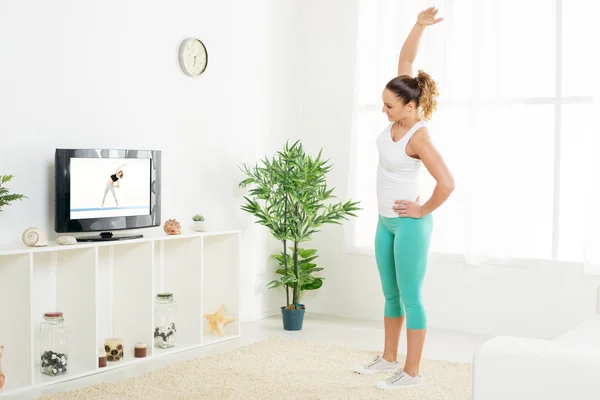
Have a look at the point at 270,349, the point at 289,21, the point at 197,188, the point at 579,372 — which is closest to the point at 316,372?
the point at 270,349

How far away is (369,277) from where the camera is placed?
527cm

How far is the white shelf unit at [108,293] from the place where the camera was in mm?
3324

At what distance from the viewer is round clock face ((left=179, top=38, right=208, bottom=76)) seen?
448 cm

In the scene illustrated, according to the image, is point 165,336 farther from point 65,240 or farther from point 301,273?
point 301,273

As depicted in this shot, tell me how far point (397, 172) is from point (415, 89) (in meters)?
0.39

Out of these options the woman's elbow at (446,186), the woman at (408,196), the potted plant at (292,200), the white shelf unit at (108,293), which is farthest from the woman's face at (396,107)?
the white shelf unit at (108,293)

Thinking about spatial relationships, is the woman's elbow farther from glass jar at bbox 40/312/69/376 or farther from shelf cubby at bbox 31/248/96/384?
glass jar at bbox 40/312/69/376

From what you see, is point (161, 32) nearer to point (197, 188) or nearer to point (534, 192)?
point (197, 188)

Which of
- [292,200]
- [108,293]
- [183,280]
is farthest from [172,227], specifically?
[292,200]

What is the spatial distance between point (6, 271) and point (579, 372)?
2.65m

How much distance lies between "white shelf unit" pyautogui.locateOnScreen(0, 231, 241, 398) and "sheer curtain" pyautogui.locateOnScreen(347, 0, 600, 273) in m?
1.59

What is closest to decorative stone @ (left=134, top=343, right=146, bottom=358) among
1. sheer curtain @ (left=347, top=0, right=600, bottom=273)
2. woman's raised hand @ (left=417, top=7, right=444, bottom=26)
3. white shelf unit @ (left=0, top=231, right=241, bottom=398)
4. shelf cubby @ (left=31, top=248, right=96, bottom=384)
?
white shelf unit @ (left=0, top=231, right=241, bottom=398)

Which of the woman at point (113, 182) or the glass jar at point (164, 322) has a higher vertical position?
the woman at point (113, 182)

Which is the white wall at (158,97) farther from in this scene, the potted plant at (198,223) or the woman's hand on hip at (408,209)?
the woman's hand on hip at (408,209)
